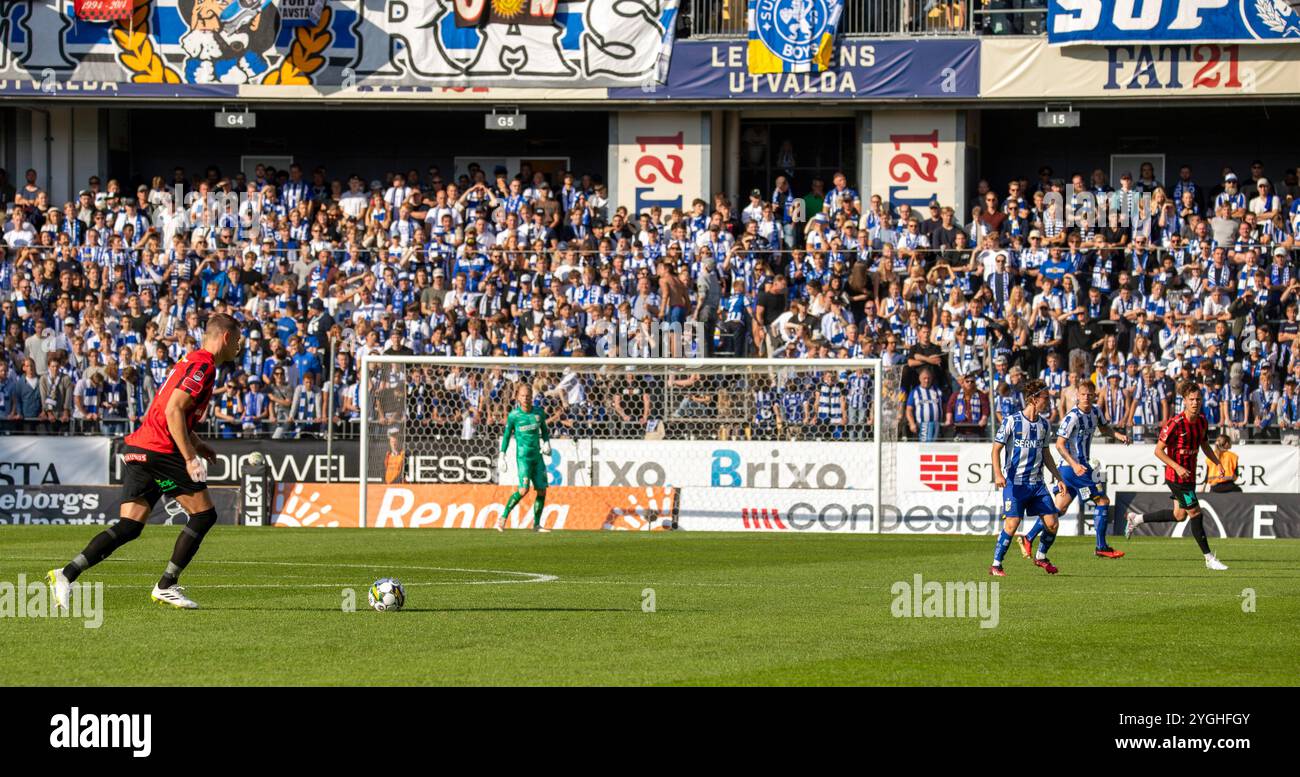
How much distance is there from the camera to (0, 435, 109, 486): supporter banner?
3119 cm

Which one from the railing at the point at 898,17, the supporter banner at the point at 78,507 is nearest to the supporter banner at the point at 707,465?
the supporter banner at the point at 78,507

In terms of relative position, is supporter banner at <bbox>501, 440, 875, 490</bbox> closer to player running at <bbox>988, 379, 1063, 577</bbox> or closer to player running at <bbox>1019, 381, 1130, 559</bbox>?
player running at <bbox>1019, 381, 1130, 559</bbox>

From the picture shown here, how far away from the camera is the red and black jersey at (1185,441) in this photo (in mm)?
20594

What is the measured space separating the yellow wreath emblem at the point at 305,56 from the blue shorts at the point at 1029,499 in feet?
76.6

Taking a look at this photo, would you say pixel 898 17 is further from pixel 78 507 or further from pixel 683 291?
pixel 78 507

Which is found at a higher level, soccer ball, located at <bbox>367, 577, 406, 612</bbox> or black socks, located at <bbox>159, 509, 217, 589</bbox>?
black socks, located at <bbox>159, 509, 217, 589</bbox>

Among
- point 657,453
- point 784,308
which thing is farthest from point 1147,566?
point 784,308

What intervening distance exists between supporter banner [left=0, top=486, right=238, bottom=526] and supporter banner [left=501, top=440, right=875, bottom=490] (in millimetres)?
4858

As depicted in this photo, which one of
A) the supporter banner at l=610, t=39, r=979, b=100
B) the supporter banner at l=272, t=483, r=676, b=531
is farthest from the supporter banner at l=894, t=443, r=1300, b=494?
the supporter banner at l=610, t=39, r=979, b=100

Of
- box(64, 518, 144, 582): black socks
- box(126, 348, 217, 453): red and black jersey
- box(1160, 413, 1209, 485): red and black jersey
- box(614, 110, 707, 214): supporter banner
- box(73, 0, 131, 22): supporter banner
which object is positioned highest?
box(73, 0, 131, 22): supporter banner

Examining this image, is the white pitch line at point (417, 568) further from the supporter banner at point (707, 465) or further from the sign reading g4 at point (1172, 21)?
the sign reading g4 at point (1172, 21)

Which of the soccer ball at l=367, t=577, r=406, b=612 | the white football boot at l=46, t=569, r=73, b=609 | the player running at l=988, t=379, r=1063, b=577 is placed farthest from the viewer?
the player running at l=988, t=379, r=1063, b=577

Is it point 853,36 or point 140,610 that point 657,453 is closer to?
point 853,36

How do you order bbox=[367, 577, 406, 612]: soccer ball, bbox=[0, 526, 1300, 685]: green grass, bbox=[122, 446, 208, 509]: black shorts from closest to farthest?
bbox=[0, 526, 1300, 685]: green grass < bbox=[122, 446, 208, 509]: black shorts < bbox=[367, 577, 406, 612]: soccer ball
